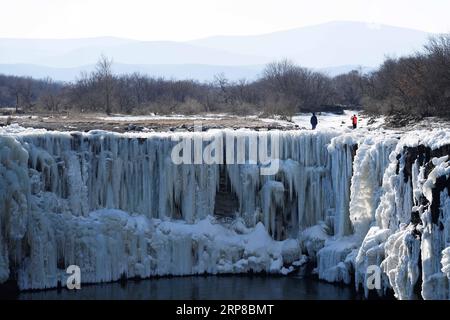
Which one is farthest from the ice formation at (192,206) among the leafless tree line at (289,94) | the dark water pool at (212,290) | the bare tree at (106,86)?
the bare tree at (106,86)

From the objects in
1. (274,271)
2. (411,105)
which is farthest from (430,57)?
(274,271)

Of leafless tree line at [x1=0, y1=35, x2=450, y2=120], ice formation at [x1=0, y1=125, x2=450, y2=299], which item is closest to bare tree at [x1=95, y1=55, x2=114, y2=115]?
leafless tree line at [x1=0, y1=35, x2=450, y2=120]

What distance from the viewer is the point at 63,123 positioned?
35.7 meters

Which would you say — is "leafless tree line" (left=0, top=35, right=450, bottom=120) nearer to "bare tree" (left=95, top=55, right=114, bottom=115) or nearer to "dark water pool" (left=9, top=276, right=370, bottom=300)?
"bare tree" (left=95, top=55, right=114, bottom=115)

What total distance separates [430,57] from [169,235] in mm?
18288

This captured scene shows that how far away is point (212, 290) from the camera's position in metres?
26.5

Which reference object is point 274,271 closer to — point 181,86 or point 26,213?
point 26,213

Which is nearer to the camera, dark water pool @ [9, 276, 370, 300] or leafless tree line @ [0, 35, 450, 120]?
dark water pool @ [9, 276, 370, 300]

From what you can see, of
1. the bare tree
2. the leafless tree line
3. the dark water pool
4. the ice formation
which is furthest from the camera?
the bare tree

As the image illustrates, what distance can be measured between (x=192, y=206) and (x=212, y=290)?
3.69 meters

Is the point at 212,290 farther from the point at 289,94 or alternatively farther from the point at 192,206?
the point at 289,94

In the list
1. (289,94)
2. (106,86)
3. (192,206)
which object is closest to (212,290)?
(192,206)

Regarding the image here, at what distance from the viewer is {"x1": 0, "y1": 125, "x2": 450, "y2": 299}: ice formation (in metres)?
25.9

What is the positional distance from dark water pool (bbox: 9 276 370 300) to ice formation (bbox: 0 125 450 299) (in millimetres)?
478
